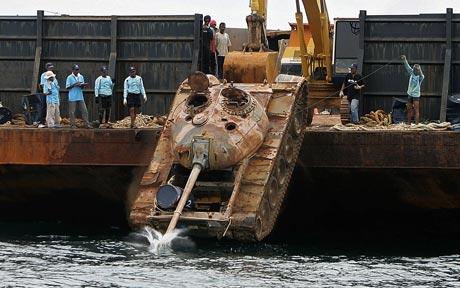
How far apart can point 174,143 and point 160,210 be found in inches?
57.0

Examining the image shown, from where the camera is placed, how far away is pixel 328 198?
25.3m

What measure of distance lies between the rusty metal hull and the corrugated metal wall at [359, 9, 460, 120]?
19.5 ft

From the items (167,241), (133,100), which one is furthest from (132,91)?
(167,241)

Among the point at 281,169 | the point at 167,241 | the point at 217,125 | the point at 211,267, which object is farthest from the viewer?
the point at 281,169

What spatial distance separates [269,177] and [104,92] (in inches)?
258

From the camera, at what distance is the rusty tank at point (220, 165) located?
66.7 ft

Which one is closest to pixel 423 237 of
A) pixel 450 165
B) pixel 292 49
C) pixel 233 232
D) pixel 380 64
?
pixel 450 165

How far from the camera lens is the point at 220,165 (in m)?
21.0

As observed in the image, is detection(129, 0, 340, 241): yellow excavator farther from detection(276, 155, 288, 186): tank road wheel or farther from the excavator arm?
the excavator arm

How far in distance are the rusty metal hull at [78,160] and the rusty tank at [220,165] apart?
2.11m

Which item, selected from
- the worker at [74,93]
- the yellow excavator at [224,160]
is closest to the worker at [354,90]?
the yellow excavator at [224,160]

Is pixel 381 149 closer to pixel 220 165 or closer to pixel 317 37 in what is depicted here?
pixel 220 165

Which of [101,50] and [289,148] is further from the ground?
[101,50]

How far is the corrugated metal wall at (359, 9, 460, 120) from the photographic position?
90.4 ft
